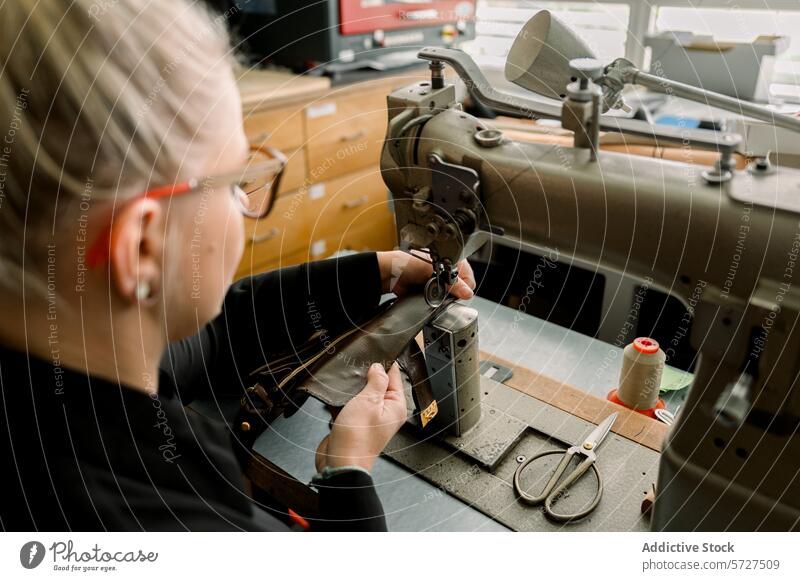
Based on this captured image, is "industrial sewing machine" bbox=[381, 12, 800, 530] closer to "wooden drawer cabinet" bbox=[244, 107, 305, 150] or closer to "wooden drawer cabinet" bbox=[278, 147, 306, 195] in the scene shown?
"wooden drawer cabinet" bbox=[244, 107, 305, 150]

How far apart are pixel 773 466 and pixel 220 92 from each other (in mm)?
631

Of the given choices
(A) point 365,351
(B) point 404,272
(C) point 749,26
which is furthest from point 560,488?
(C) point 749,26

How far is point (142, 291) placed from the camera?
1.83ft

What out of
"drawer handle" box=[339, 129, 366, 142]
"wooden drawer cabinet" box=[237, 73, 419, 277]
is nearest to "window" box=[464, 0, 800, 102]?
"wooden drawer cabinet" box=[237, 73, 419, 277]

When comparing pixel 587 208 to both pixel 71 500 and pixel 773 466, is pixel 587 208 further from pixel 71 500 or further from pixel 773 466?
pixel 71 500

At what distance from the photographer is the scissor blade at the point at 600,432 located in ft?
2.77

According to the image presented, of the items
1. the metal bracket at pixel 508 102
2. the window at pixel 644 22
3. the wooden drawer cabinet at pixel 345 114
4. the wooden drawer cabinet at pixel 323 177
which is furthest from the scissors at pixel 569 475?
the wooden drawer cabinet at pixel 345 114

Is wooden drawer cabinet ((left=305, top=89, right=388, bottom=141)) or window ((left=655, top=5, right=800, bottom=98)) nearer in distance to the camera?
window ((left=655, top=5, right=800, bottom=98))

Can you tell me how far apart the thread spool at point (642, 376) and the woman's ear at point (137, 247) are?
2.19 ft

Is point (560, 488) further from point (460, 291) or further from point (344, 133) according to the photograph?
point (344, 133)

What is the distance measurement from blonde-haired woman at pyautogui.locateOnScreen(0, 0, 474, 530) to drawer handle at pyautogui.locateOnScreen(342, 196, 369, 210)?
1.60 metres

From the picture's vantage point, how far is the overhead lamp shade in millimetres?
687

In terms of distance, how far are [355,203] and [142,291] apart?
5.78 feet
